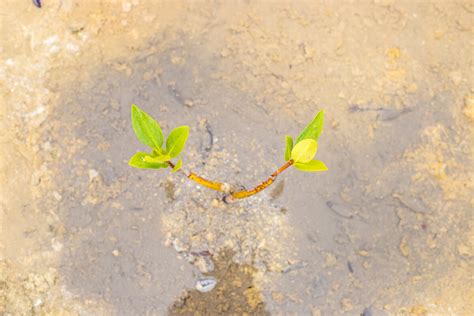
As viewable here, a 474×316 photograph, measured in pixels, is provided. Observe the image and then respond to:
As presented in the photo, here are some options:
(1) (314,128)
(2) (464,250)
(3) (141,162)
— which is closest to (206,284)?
(3) (141,162)

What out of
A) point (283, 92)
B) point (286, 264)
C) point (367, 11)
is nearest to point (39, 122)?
point (283, 92)

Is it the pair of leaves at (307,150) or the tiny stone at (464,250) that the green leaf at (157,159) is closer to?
the pair of leaves at (307,150)

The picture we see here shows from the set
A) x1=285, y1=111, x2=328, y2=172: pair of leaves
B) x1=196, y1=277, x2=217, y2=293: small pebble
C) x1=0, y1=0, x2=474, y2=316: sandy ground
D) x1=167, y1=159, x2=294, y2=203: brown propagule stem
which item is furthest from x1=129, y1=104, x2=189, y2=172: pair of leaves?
x1=196, y1=277, x2=217, y2=293: small pebble

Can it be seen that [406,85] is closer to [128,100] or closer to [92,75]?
[128,100]

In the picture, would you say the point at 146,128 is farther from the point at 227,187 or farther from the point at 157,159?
the point at 227,187

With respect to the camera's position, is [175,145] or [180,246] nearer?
[175,145]

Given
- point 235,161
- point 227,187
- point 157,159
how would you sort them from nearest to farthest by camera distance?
point 157,159 < point 227,187 < point 235,161


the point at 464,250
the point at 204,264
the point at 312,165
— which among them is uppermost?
the point at 312,165

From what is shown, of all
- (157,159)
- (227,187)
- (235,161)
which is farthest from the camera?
(235,161)
